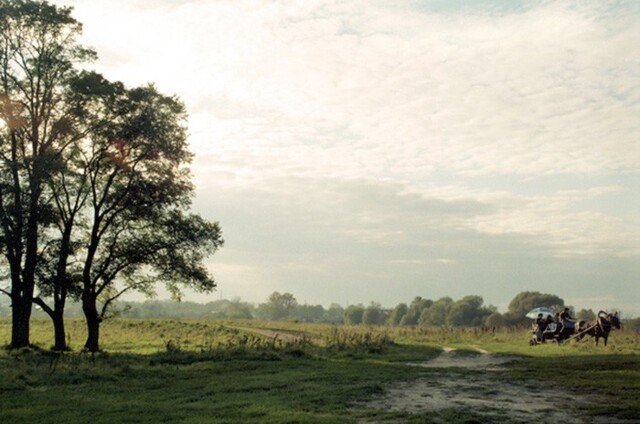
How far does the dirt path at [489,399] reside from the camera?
521 inches

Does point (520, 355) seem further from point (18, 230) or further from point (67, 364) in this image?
point (18, 230)

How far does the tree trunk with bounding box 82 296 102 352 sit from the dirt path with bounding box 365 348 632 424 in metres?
22.8

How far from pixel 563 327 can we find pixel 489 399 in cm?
2545

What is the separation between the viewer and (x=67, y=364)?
81.9 feet

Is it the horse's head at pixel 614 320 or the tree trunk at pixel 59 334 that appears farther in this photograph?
the tree trunk at pixel 59 334

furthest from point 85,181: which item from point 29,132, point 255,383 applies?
point 255,383

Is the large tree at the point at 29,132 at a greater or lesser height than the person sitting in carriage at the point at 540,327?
greater

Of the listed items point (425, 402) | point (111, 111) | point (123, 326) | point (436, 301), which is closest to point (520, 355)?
point (425, 402)

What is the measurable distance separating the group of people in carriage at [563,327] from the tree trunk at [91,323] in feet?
90.8

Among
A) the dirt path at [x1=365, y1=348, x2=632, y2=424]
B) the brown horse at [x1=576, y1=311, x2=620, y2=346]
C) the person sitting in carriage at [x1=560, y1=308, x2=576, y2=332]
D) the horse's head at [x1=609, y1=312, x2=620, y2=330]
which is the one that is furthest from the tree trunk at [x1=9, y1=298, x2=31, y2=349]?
the horse's head at [x1=609, y1=312, x2=620, y2=330]

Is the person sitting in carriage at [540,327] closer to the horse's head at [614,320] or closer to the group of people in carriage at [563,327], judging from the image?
the group of people in carriage at [563,327]

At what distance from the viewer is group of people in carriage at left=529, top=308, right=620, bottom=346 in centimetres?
3512

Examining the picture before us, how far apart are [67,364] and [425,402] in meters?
16.4

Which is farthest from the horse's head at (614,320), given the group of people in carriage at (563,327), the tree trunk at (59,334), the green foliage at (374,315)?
the green foliage at (374,315)
